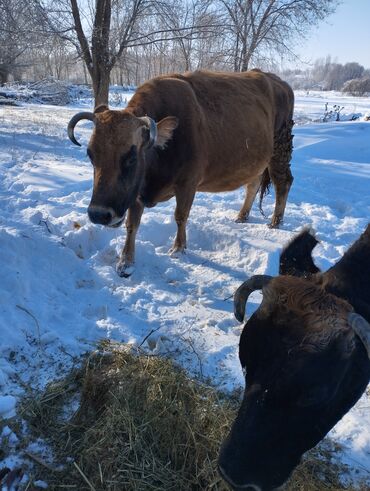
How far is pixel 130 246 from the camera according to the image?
5.22m

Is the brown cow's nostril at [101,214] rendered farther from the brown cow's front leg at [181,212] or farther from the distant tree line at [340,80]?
the distant tree line at [340,80]

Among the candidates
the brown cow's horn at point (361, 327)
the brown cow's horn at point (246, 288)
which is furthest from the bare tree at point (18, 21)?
the brown cow's horn at point (361, 327)

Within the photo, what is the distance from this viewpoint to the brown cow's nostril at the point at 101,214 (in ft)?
13.9

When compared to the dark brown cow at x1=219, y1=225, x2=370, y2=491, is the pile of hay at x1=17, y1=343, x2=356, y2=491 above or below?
below

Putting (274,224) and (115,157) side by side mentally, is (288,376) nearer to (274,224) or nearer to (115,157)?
(115,157)

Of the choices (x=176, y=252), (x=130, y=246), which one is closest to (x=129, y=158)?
(x=130, y=246)

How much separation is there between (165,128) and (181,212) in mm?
1188

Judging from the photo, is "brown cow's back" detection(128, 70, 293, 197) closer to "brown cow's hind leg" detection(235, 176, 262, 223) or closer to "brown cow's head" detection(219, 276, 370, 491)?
"brown cow's hind leg" detection(235, 176, 262, 223)

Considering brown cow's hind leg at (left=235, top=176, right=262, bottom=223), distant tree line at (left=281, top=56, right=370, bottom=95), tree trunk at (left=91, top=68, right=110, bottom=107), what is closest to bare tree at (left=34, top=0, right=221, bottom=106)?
tree trunk at (left=91, top=68, right=110, bottom=107)

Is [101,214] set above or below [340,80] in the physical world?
below

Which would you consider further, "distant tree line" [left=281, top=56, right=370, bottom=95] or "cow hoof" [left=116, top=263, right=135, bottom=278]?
"distant tree line" [left=281, top=56, right=370, bottom=95]

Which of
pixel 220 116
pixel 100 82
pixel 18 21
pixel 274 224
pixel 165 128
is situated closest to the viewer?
pixel 165 128

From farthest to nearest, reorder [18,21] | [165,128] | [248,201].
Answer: [18,21] < [248,201] < [165,128]

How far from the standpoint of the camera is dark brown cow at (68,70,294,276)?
4344mm
